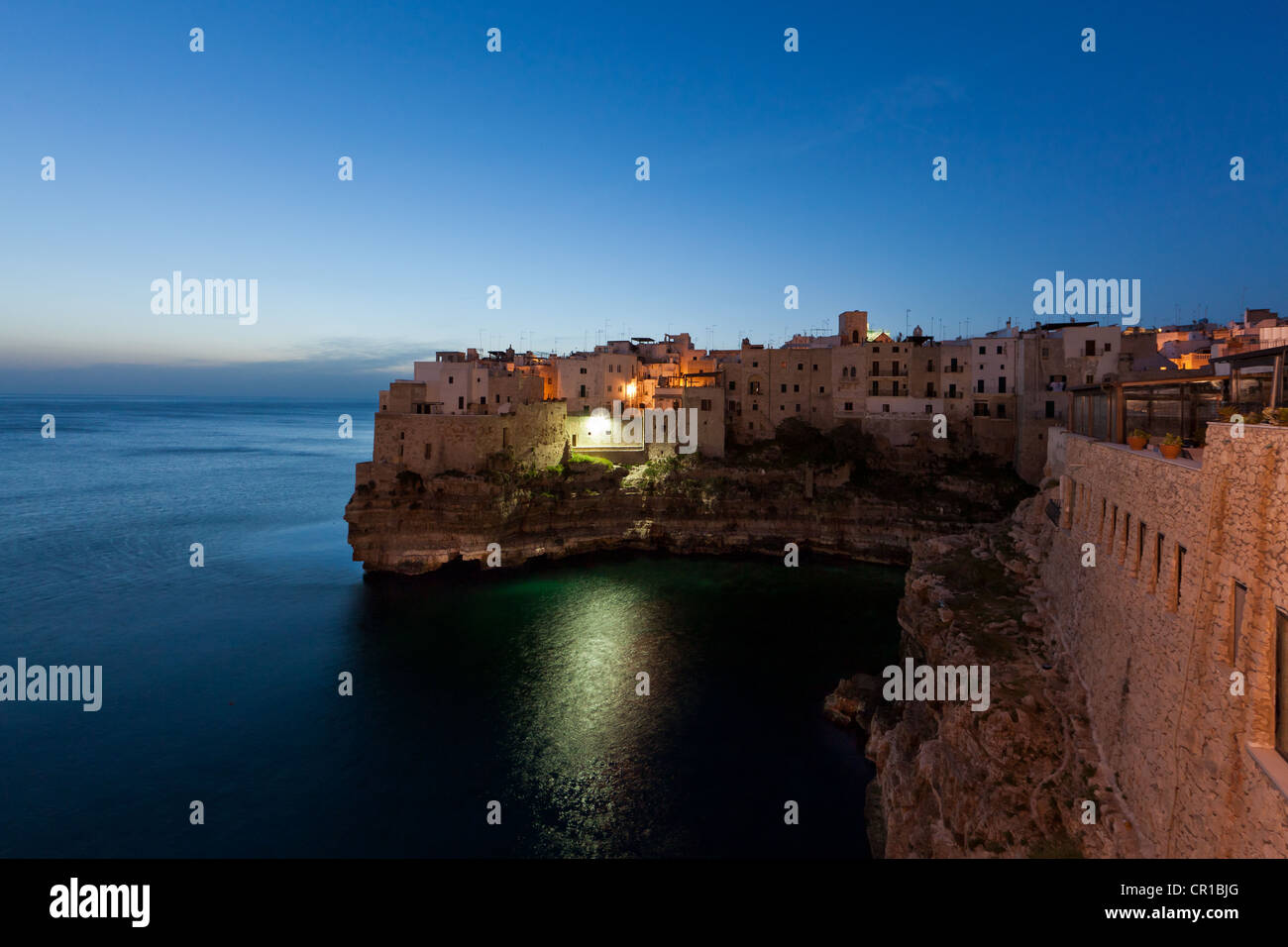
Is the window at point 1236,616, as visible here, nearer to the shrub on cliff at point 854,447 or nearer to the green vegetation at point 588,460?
the shrub on cliff at point 854,447

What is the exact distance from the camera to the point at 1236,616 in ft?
22.6

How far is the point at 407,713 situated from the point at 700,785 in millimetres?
11511

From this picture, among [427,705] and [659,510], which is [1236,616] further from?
[659,510]

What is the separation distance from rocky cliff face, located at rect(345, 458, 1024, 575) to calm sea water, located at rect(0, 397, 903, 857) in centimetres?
250

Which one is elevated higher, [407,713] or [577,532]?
[577,532]

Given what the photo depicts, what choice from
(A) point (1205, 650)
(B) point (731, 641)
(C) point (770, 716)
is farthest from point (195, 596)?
(A) point (1205, 650)

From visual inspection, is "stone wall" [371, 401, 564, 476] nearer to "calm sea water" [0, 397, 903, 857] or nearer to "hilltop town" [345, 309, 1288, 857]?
"hilltop town" [345, 309, 1288, 857]

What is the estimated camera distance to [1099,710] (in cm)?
1080

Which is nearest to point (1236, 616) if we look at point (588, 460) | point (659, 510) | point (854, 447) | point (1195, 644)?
point (1195, 644)

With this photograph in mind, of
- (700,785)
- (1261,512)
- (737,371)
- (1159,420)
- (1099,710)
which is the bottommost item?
(700,785)

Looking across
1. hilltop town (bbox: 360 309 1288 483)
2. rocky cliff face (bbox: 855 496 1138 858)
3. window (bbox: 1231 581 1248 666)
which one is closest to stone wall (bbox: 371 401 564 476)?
hilltop town (bbox: 360 309 1288 483)

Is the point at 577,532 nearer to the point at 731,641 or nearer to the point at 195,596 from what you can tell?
the point at 731,641

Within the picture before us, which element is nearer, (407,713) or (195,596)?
(407,713)

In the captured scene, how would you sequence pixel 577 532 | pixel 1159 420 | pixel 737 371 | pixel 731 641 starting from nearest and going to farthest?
pixel 1159 420
pixel 731 641
pixel 577 532
pixel 737 371
